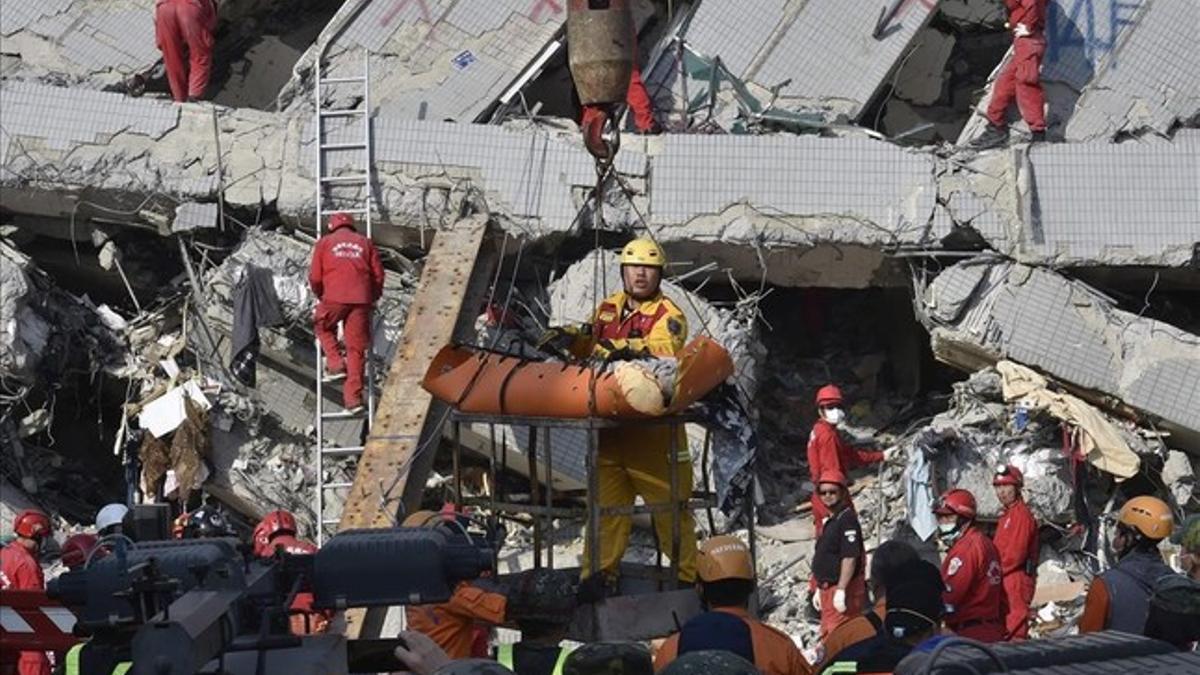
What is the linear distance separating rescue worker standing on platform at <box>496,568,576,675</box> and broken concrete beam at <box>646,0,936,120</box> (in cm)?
831

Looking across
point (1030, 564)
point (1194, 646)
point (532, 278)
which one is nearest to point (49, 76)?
point (532, 278)

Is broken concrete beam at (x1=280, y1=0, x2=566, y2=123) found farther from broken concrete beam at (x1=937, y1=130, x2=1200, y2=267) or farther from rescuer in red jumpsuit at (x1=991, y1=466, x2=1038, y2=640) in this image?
rescuer in red jumpsuit at (x1=991, y1=466, x2=1038, y2=640)

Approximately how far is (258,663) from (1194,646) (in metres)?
3.07

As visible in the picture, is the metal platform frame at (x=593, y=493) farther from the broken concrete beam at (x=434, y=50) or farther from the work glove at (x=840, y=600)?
the broken concrete beam at (x=434, y=50)

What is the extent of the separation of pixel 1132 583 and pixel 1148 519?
1.60ft

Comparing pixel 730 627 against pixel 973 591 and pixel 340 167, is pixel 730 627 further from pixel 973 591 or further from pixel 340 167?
pixel 340 167

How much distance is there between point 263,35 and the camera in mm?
17156

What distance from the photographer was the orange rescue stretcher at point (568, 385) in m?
10.1

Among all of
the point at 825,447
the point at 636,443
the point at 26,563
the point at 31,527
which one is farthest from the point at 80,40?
the point at 636,443

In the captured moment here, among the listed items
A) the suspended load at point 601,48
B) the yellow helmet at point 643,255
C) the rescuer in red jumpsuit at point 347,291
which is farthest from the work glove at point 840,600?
the suspended load at point 601,48

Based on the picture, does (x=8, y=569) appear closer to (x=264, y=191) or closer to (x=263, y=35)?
(x=264, y=191)

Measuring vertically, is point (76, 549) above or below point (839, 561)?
above

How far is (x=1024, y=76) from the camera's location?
14859 millimetres

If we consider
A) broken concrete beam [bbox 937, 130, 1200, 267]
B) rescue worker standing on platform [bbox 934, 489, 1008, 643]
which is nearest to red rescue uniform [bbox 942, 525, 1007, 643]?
rescue worker standing on platform [bbox 934, 489, 1008, 643]
